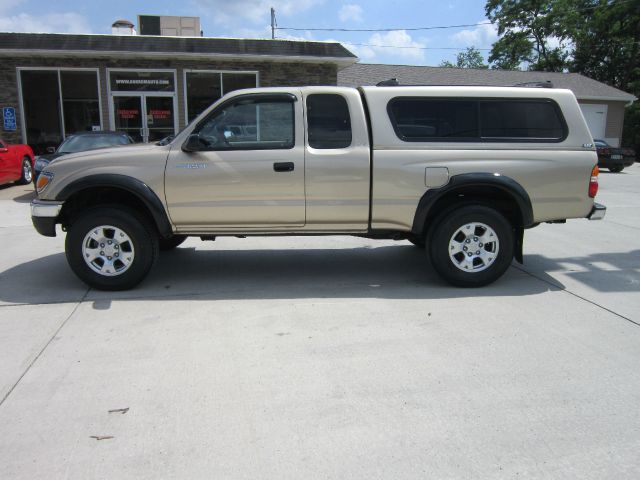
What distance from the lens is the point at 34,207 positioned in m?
5.57

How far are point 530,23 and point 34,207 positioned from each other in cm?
4619

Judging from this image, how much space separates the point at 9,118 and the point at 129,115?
3543mm

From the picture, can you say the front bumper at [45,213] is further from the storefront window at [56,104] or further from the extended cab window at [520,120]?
the storefront window at [56,104]

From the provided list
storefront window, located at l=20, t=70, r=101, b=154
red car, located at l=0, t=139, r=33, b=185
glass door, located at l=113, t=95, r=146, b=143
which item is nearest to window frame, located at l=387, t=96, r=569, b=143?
red car, located at l=0, t=139, r=33, b=185

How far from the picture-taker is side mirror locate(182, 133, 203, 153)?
5.41m

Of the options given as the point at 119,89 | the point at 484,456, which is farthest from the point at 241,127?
the point at 119,89

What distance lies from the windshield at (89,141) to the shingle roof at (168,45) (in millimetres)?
5408

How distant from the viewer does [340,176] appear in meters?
5.55

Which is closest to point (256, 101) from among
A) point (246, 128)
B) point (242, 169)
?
point (246, 128)

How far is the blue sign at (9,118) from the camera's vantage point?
55.9 ft

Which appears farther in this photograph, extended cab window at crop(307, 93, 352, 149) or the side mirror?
extended cab window at crop(307, 93, 352, 149)

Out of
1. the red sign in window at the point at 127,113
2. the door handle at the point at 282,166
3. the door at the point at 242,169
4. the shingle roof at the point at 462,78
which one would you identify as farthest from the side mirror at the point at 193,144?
the shingle roof at the point at 462,78

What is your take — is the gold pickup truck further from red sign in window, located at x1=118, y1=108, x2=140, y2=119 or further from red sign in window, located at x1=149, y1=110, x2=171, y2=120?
red sign in window, located at x1=118, y1=108, x2=140, y2=119

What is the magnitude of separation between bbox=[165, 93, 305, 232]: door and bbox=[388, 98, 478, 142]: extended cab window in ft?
3.46
